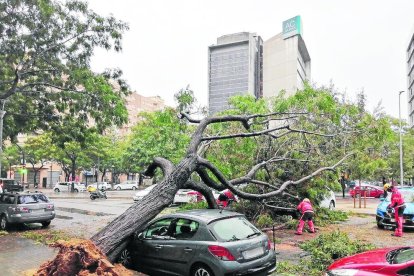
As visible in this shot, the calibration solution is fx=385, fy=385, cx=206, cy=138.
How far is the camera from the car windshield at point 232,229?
6.61 m

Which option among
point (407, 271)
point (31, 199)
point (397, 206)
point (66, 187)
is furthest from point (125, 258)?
point (66, 187)

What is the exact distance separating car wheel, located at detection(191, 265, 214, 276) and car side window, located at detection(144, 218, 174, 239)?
94cm

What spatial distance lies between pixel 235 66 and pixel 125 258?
92293 millimetres

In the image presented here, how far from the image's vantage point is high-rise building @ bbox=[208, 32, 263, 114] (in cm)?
9544

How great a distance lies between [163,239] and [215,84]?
9405 cm

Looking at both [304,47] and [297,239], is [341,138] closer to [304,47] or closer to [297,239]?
[297,239]

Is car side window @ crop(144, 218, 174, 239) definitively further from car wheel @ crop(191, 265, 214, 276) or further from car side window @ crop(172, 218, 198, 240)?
car wheel @ crop(191, 265, 214, 276)

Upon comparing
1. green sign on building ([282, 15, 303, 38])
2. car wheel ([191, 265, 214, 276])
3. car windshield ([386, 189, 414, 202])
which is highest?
green sign on building ([282, 15, 303, 38])

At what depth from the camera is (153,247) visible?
7.36m

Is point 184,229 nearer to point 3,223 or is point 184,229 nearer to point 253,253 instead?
point 253,253

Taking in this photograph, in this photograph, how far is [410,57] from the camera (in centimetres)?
7612

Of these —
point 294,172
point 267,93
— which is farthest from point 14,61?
point 267,93

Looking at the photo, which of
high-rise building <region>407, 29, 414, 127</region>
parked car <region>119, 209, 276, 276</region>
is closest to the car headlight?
parked car <region>119, 209, 276, 276</region>

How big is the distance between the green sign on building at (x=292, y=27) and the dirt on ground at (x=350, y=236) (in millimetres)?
71173
